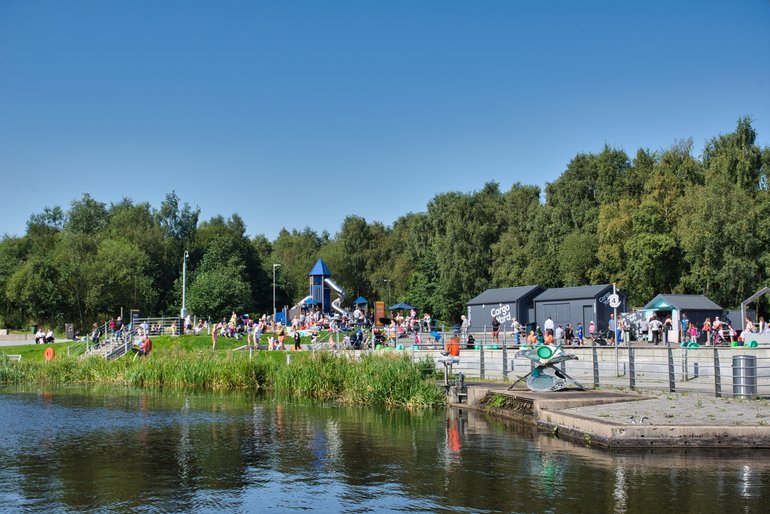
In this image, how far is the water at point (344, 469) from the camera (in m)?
12.1

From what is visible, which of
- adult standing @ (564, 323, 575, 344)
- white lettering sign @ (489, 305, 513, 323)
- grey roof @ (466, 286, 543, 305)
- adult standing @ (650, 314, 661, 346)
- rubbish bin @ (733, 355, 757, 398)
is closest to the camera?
rubbish bin @ (733, 355, 757, 398)

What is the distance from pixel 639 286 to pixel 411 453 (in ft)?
163

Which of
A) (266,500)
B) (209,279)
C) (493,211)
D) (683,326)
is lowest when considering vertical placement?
(266,500)

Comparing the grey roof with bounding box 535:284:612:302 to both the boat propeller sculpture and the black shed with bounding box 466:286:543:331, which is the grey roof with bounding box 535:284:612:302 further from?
the boat propeller sculpture

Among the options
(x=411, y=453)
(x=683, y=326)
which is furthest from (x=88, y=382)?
(x=683, y=326)

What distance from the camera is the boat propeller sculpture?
21219 mm

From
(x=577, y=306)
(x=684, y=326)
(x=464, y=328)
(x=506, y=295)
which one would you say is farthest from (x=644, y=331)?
(x=464, y=328)

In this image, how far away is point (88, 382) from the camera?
118ft

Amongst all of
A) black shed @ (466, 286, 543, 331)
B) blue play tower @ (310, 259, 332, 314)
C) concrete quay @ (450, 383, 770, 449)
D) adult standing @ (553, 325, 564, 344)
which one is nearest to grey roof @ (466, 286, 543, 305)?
black shed @ (466, 286, 543, 331)

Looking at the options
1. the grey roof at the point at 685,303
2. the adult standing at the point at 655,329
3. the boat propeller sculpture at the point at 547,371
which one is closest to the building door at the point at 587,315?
the grey roof at the point at 685,303

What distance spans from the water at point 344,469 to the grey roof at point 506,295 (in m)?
28.6

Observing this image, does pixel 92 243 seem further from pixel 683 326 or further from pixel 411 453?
pixel 411 453

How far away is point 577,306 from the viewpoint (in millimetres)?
45969

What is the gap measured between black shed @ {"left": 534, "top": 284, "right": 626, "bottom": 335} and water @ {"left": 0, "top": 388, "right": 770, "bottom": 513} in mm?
24764
